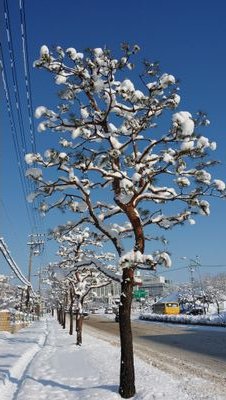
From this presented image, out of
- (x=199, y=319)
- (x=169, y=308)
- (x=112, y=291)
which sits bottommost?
(x=199, y=319)

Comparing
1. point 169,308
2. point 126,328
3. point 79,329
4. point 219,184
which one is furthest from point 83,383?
point 169,308

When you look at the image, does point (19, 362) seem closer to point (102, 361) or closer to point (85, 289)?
point (102, 361)

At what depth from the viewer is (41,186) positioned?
10.8 metres

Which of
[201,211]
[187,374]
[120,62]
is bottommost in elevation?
[187,374]

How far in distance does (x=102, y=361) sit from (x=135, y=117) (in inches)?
373

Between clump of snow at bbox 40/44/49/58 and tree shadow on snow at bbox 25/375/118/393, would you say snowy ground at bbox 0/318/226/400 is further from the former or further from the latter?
clump of snow at bbox 40/44/49/58

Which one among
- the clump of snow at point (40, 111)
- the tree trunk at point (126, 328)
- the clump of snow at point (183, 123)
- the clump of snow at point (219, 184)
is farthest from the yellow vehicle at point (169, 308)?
the clump of snow at point (183, 123)

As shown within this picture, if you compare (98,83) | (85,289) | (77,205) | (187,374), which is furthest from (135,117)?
(85,289)

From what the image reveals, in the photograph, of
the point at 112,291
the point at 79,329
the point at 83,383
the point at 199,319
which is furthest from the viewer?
the point at 112,291

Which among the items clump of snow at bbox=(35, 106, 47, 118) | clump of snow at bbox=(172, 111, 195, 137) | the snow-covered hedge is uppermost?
clump of snow at bbox=(35, 106, 47, 118)

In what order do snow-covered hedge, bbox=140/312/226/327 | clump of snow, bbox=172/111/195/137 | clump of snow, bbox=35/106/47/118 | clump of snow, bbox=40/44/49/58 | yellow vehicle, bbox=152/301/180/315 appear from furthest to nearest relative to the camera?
yellow vehicle, bbox=152/301/180/315, snow-covered hedge, bbox=140/312/226/327, clump of snow, bbox=35/106/47/118, clump of snow, bbox=40/44/49/58, clump of snow, bbox=172/111/195/137

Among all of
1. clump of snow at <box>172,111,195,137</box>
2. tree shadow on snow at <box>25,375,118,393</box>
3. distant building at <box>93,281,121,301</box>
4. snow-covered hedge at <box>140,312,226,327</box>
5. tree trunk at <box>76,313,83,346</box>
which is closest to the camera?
clump of snow at <box>172,111,195,137</box>

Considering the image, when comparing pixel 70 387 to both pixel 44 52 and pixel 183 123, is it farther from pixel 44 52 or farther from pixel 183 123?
pixel 44 52

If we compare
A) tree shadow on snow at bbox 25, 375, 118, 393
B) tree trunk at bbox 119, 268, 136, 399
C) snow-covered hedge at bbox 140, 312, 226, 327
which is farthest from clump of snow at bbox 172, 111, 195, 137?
snow-covered hedge at bbox 140, 312, 226, 327
